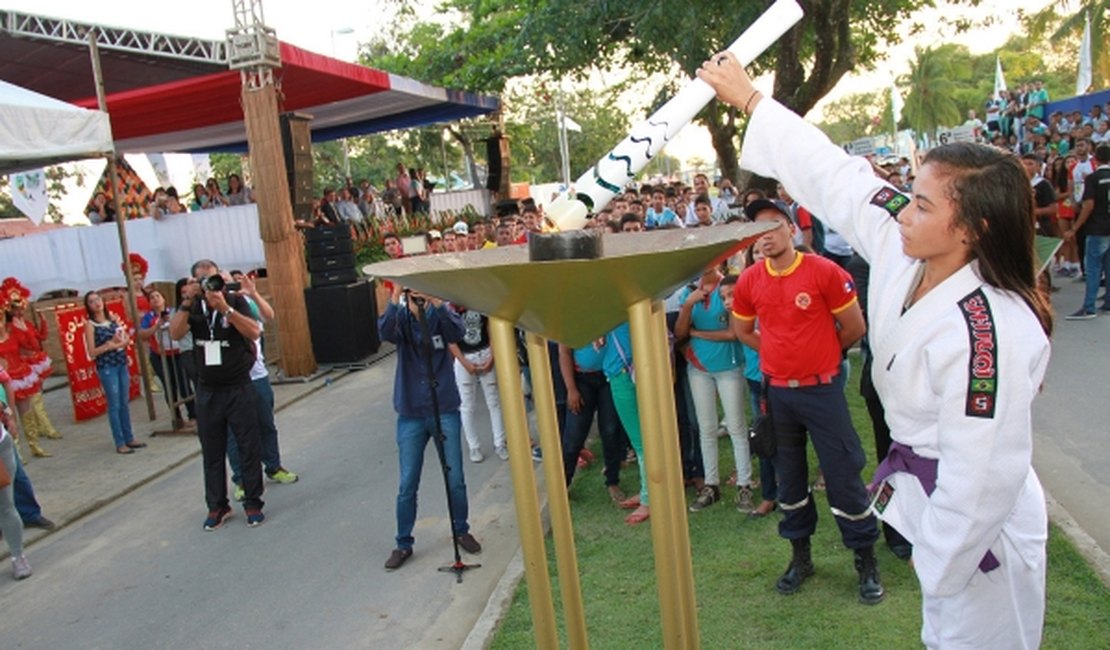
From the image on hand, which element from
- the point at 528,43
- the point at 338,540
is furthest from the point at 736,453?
the point at 528,43

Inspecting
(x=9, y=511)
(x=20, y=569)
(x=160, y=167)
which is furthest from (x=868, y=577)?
(x=160, y=167)

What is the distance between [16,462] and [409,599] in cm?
318

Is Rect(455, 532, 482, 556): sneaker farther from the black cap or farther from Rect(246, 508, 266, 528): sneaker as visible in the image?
the black cap

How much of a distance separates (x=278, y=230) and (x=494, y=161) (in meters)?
11.3

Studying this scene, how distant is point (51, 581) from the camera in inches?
225

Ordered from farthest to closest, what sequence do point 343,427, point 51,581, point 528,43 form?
1. point 528,43
2. point 343,427
3. point 51,581

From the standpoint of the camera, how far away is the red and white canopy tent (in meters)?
10.7

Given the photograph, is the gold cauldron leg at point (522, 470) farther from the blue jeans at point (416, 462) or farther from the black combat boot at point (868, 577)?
the blue jeans at point (416, 462)

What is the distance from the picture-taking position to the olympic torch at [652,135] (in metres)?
2.08

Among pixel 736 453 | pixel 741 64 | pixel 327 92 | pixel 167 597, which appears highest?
pixel 327 92

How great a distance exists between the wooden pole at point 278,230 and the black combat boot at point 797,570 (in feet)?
27.7

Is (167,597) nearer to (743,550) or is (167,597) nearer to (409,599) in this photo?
(409,599)

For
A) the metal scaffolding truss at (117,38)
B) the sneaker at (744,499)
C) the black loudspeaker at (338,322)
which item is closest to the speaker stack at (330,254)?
the black loudspeaker at (338,322)

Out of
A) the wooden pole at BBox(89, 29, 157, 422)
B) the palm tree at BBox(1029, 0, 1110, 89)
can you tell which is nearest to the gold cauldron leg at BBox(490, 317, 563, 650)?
the wooden pole at BBox(89, 29, 157, 422)
